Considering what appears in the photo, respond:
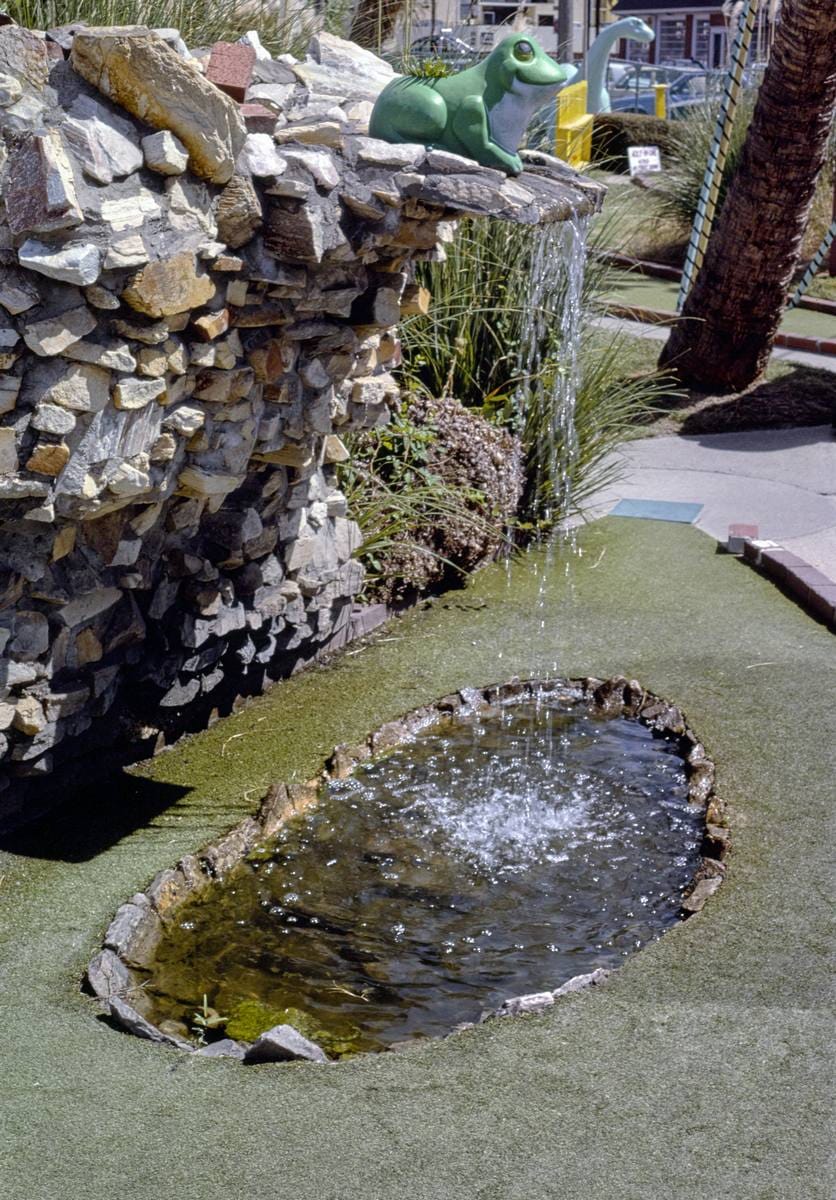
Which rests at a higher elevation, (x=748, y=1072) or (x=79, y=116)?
(x=79, y=116)

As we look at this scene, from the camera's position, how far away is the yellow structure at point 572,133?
7.96m

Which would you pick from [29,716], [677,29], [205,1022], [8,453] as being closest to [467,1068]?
[205,1022]

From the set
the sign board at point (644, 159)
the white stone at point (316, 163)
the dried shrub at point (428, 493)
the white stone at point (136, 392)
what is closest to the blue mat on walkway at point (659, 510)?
the dried shrub at point (428, 493)

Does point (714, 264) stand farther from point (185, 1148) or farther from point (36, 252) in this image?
point (185, 1148)

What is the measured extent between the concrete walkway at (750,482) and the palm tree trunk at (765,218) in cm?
67

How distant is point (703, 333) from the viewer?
9062mm

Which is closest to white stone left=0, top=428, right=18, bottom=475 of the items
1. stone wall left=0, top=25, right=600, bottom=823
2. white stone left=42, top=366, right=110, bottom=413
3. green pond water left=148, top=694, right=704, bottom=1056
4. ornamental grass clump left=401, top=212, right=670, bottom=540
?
stone wall left=0, top=25, right=600, bottom=823

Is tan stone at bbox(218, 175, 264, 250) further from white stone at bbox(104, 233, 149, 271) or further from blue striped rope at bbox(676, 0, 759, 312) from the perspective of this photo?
blue striped rope at bbox(676, 0, 759, 312)

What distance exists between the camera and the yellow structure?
7.96 meters

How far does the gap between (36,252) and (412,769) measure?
7.53ft

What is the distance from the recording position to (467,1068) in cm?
301

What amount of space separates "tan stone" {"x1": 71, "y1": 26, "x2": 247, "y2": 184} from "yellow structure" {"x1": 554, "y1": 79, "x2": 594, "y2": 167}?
2353 mm

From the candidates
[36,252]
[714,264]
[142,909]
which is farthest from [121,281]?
[714,264]

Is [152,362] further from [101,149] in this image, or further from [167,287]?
[101,149]
